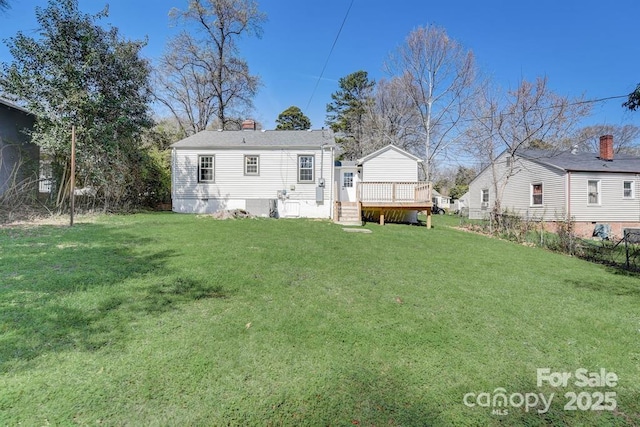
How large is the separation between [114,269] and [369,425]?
14.4 ft

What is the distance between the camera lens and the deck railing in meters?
13.1

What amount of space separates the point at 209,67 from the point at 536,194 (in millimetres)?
25253

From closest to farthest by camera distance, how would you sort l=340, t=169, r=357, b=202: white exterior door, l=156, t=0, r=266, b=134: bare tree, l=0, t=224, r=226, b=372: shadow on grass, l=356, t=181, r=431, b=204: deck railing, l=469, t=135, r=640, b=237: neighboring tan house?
l=0, t=224, r=226, b=372: shadow on grass, l=356, t=181, r=431, b=204: deck railing, l=340, t=169, r=357, b=202: white exterior door, l=469, t=135, r=640, b=237: neighboring tan house, l=156, t=0, r=266, b=134: bare tree

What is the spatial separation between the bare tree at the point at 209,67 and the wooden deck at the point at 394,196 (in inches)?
677

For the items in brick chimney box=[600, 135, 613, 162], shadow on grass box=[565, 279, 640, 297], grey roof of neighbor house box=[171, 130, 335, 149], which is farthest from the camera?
brick chimney box=[600, 135, 613, 162]

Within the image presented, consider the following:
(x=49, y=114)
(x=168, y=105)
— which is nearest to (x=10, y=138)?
(x=49, y=114)

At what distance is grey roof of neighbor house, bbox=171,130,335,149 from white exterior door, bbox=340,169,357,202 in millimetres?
2142

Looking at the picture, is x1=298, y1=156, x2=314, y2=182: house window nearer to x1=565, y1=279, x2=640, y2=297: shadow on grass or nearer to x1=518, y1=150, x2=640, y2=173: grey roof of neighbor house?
x1=565, y1=279, x2=640, y2=297: shadow on grass

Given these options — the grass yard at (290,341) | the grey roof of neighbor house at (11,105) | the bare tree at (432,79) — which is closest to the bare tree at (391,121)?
the bare tree at (432,79)

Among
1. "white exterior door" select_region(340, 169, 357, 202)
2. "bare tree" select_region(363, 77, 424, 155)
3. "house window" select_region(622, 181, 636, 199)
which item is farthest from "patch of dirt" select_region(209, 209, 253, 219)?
"house window" select_region(622, 181, 636, 199)

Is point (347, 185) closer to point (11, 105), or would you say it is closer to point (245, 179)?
point (245, 179)

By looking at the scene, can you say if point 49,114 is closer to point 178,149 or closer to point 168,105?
point 178,149

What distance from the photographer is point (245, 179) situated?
47.7ft

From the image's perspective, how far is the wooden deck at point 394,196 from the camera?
12.9 m
